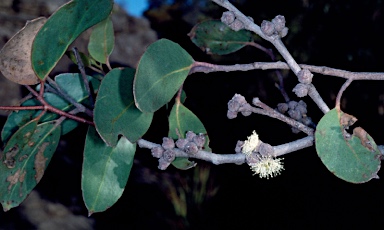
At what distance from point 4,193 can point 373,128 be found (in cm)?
114

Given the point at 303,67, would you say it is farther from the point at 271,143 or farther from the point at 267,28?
the point at 271,143

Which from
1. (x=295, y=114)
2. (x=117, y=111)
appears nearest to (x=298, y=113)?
(x=295, y=114)

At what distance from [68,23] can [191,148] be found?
25cm

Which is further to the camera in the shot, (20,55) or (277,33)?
(20,55)

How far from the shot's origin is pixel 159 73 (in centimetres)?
63

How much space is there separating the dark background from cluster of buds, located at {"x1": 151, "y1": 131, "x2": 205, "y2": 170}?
848 mm

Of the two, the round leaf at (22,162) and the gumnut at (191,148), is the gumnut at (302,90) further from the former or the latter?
the round leaf at (22,162)

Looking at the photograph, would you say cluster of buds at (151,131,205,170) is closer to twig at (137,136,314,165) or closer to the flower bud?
twig at (137,136,314,165)

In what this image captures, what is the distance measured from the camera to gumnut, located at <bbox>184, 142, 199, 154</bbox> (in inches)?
24.7

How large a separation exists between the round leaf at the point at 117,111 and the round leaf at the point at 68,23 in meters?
0.08

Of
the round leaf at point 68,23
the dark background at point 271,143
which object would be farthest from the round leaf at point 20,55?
the dark background at point 271,143

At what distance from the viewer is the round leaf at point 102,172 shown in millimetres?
738

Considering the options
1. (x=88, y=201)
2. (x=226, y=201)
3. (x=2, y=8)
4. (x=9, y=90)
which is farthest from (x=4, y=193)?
(x=2, y=8)

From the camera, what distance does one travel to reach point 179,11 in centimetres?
351
